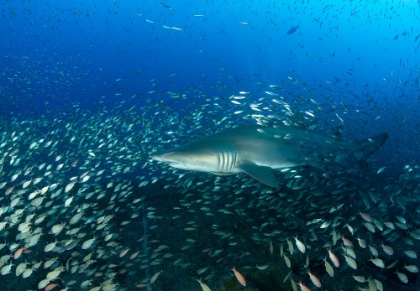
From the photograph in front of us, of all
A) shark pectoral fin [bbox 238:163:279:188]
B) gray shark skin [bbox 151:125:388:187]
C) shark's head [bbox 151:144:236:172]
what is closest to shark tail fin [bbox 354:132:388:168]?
gray shark skin [bbox 151:125:388:187]

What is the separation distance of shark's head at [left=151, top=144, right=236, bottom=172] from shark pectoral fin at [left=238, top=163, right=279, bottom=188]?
466 millimetres

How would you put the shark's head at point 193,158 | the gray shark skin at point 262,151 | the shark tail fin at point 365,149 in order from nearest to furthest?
the shark's head at point 193,158
the gray shark skin at point 262,151
the shark tail fin at point 365,149

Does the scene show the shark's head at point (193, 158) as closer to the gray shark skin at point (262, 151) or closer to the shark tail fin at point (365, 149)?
the gray shark skin at point (262, 151)

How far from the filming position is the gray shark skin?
5.05 metres

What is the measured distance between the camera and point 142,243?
709 centimetres

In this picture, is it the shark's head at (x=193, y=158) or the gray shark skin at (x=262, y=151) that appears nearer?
the shark's head at (x=193, y=158)

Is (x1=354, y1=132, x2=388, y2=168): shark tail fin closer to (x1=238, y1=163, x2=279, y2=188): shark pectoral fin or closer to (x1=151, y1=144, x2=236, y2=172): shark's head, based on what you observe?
(x1=238, y1=163, x2=279, y2=188): shark pectoral fin

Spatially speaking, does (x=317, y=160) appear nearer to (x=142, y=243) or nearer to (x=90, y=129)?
(x=142, y=243)

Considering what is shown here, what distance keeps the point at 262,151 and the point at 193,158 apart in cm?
166

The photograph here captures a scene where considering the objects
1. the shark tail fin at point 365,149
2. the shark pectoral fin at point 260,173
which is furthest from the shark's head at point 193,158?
the shark tail fin at point 365,149

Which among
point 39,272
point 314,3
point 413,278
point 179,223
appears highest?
point 314,3

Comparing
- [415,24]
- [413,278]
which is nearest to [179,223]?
[413,278]

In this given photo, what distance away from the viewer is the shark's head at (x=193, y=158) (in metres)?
4.86

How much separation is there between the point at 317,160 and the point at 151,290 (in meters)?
4.41
